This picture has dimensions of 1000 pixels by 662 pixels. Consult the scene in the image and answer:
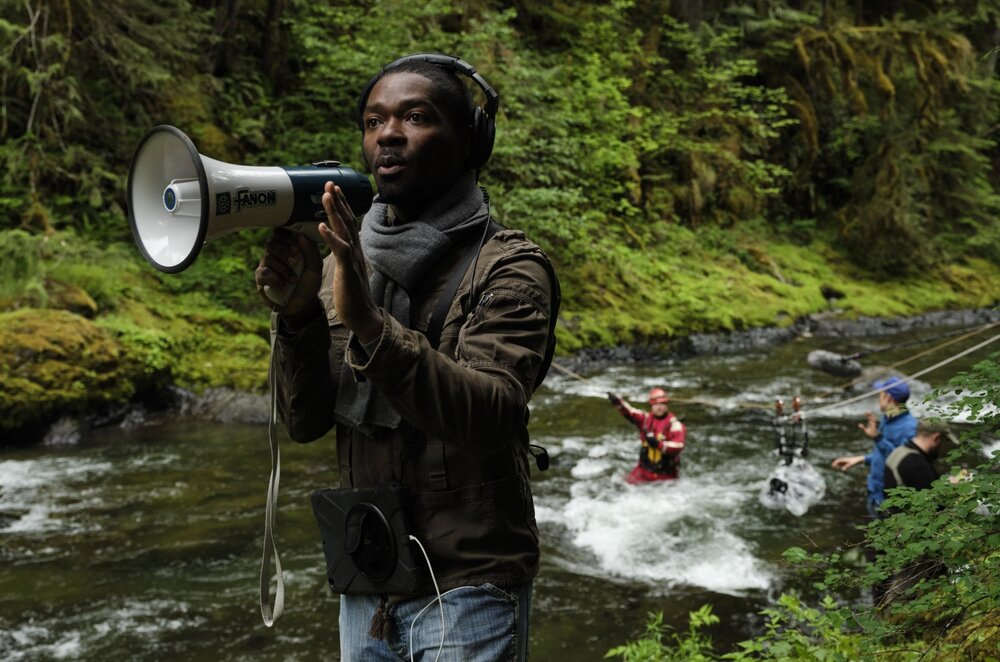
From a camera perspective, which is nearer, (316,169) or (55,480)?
(316,169)

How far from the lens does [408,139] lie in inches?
84.4

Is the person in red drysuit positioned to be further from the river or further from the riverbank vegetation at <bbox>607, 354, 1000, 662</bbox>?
the riverbank vegetation at <bbox>607, 354, 1000, 662</bbox>

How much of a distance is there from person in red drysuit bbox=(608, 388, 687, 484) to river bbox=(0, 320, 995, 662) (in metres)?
0.18

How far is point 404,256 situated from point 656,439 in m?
8.05

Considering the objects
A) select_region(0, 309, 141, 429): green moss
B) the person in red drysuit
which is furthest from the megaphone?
select_region(0, 309, 141, 429): green moss

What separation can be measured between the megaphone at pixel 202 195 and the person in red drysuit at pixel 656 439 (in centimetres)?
796

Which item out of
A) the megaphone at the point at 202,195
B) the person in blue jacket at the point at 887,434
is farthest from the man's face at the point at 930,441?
the megaphone at the point at 202,195

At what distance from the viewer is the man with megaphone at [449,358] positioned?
6.66 ft

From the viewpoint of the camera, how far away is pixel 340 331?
2.43 m

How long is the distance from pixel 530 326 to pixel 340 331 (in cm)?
→ 65

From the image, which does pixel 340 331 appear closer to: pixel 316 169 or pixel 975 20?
pixel 316 169

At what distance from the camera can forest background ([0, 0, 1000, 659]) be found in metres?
11.9

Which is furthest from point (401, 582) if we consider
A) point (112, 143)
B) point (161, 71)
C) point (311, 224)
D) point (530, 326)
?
point (112, 143)

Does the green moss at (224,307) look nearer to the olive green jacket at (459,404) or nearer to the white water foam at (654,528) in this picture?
the white water foam at (654,528)
